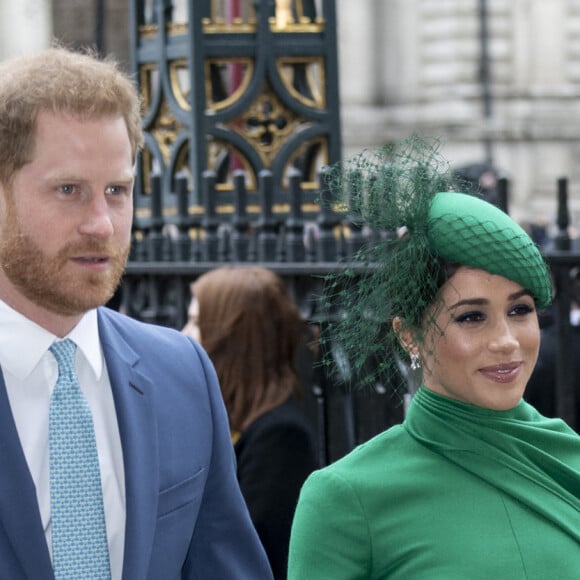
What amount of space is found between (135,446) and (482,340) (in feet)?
1.96

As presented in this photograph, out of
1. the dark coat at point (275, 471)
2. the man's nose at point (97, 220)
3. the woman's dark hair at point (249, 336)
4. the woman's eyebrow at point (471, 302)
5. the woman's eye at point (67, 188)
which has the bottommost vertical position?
the dark coat at point (275, 471)

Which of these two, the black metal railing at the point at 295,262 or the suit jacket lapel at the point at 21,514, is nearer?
the suit jacket lapel at the point at 21,514

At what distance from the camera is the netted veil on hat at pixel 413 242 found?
2.65 meters

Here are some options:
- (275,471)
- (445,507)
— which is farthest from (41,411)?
(275,471)

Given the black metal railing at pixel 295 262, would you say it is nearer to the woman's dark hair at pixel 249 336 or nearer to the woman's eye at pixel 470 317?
the woman's dark hair at pixel 249 336

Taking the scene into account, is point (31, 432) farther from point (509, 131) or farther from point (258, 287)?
point (509, 131)

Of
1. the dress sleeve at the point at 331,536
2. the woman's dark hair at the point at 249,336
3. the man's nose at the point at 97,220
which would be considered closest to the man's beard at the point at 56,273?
the man's nose at the point at 97,220

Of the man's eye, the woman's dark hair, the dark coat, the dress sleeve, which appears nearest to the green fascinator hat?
the dress sleeve

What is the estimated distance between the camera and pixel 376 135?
26.3m

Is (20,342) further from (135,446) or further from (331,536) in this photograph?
(331,536)

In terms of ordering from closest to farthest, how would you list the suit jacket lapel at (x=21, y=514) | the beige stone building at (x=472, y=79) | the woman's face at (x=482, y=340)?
the suit jacket lapel at (x=21, y=514) < the woman's face at (x=482, y=340) < the beige stone building at (x=472, y=79)

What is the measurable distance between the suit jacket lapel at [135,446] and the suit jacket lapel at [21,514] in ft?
0.45

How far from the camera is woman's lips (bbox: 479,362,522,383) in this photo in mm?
2619

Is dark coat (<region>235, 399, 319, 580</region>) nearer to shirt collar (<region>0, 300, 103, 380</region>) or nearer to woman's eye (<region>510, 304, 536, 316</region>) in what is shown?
woman's eye (<region>510, 304, 536, 316</region>)
